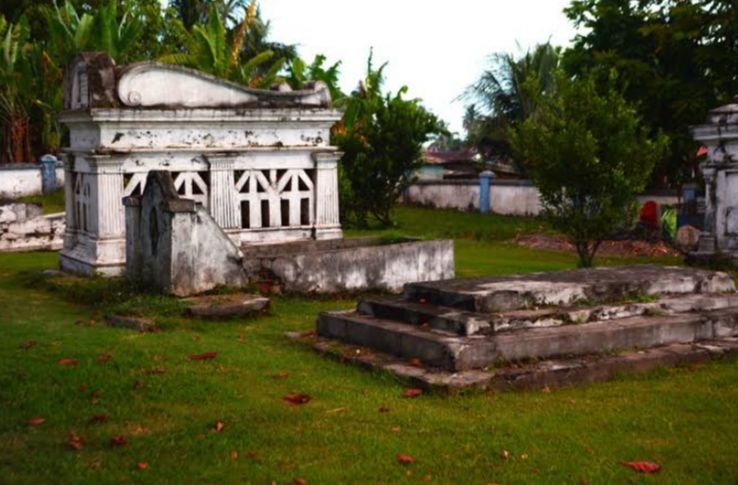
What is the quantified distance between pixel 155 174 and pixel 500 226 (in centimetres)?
1511

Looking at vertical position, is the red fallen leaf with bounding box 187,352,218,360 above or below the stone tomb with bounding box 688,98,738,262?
below

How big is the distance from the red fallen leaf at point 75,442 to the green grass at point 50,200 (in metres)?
21.8

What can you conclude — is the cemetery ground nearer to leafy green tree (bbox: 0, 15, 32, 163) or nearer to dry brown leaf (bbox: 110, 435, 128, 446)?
dry brown leaf (bbox: 110, 435, 128, 446)

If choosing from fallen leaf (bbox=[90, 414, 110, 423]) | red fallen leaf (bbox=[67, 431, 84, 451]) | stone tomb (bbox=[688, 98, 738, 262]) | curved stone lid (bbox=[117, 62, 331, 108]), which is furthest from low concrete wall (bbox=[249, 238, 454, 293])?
stone tomb (bbox=[688, 98, 738, 262])

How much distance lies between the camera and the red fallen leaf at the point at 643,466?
511 cm

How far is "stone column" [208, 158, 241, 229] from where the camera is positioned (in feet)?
42.9

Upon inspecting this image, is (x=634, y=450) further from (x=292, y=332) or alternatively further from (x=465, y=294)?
(x=292, y=332)

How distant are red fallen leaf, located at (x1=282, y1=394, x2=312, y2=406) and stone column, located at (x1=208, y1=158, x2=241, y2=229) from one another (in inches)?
270

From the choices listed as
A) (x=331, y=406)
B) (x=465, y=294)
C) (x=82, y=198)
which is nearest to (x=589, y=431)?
(x=331, y=406)

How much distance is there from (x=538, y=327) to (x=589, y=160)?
6.17m

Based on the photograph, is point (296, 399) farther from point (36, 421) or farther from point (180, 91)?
point (180, 91)

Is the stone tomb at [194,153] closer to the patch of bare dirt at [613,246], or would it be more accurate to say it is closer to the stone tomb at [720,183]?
the stone tomb at [720,183]

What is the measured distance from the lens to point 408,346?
7379mm

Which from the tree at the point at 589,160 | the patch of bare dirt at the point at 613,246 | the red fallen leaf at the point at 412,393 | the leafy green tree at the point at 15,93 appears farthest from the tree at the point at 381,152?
the red fallen leaf at the point at 412,393
